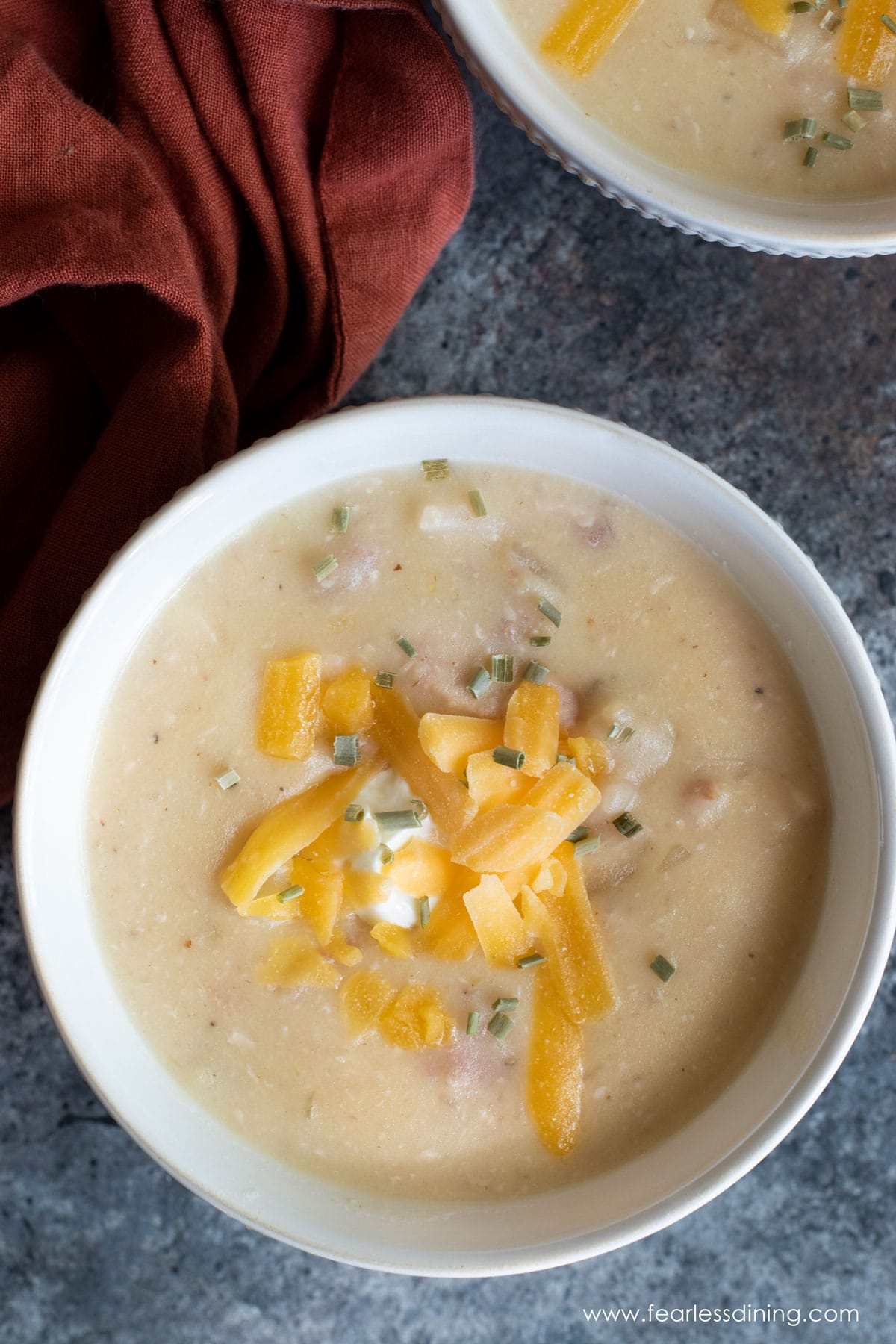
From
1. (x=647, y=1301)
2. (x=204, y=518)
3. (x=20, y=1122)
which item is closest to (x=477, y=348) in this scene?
(x=204, y=518)

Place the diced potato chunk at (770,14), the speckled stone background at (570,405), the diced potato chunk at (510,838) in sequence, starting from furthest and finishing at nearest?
the speckled stone background at (570,405)
the diced potato chunk at (770,14)
the diced potato chunk at (510,838)

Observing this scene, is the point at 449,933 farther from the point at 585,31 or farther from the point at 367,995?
the point at 585,31

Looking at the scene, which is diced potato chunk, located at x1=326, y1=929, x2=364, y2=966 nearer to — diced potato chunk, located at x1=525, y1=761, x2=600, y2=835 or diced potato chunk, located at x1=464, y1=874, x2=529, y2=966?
diced potato chunk, located at x1=464, y1=874, x2=529, y2=966

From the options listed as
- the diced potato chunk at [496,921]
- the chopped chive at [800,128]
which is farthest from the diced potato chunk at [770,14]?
the diced potato chunk at [496,921]

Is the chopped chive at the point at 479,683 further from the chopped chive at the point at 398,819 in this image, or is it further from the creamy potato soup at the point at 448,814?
the chopped chive at the point at 398,819

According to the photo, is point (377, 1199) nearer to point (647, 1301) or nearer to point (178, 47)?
point (647, 1301)

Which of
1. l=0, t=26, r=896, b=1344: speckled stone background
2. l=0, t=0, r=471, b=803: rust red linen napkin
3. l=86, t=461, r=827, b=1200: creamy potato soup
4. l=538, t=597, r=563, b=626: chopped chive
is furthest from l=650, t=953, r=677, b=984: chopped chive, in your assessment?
l=0, t=0, r=471, b=803: rust red linen napkin
